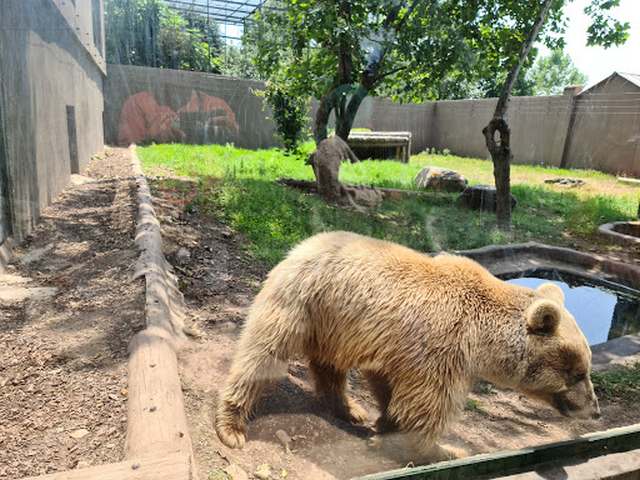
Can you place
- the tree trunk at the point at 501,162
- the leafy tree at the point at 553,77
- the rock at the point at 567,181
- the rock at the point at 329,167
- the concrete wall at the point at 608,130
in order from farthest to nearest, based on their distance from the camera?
1. the leafy tree at the point at 553,77
2. the rock at the point at 567,181
3. the concrete wall at the point at 608,130
4. the rock at the point at 329,167
5. the tree trunk at the point at 501,162

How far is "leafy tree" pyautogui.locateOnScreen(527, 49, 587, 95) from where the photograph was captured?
1558cm

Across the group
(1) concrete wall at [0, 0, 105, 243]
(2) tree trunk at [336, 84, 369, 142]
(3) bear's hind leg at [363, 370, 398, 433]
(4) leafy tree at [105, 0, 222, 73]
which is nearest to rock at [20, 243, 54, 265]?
(1) concrete wall at [0, 0, 105, 243]

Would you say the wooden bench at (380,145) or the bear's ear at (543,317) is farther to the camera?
the wooden bench at (380,145)

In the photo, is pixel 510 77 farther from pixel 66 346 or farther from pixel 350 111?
pixel 66 346

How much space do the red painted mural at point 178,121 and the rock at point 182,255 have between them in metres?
13.7

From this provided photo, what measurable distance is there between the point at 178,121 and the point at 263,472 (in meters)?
17.3

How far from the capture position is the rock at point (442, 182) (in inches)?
414

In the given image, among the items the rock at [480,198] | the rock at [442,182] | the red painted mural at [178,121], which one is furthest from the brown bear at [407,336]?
the red painted mural at [178,121]

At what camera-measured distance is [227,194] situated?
7191mm

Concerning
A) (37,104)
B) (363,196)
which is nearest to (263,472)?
(37,104)

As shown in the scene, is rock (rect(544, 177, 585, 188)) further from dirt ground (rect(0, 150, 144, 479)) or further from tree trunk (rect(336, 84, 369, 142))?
dirt ground (rect(0, 150, 144, 479))

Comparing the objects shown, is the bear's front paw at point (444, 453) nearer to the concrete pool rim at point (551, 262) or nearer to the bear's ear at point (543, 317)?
the bear's ear at point (543, 317)

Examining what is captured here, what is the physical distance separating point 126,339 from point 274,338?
102 centimetres

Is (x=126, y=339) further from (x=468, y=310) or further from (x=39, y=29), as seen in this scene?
(x=39, y=29)
